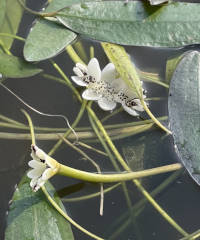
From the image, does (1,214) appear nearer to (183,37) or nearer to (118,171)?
(118,171)

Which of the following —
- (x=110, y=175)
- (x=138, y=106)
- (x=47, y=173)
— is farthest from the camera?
(x=138, y=106)

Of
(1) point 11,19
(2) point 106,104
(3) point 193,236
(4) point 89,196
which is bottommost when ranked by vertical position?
(3) point 193,236

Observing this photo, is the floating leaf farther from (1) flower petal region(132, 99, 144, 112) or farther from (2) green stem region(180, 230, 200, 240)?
(2) green stem region(180, 230, 200, 240)

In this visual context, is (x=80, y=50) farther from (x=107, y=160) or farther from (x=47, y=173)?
(x=47, y=173)

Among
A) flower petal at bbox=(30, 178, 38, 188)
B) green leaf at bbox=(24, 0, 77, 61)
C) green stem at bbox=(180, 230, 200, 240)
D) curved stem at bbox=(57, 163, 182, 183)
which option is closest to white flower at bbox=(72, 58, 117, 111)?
green leaf at bbox=(24, 0, 77, 61)

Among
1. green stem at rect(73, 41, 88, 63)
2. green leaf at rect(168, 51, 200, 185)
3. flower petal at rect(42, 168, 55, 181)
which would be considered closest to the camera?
flower petal at rect(42, 168, 55, 181)

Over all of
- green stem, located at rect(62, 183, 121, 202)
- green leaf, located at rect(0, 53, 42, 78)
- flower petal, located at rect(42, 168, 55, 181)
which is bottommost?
green stem, located at rect(62, 183, 121, 202)

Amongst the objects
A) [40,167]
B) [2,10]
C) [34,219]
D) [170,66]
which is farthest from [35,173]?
[2,10]
